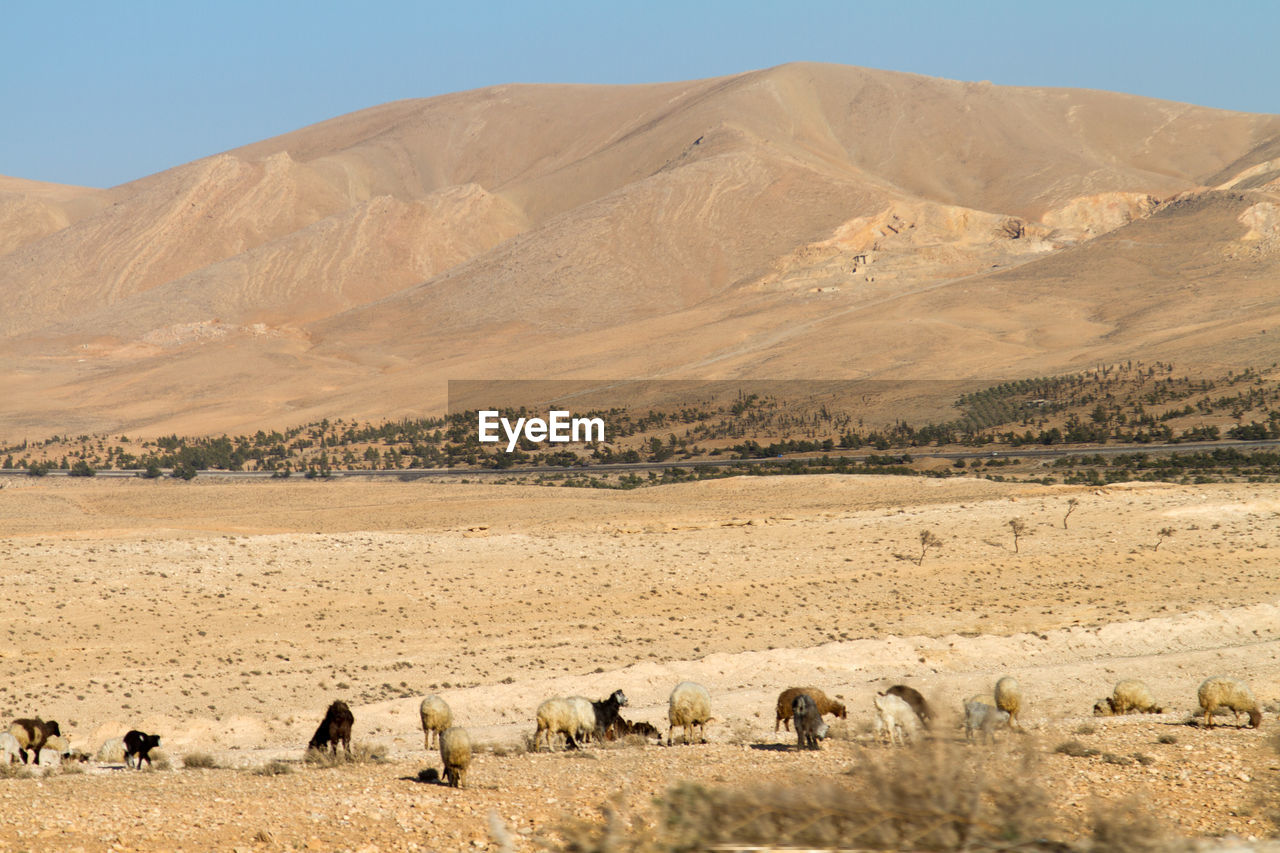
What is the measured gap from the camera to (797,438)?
75688 millimetres

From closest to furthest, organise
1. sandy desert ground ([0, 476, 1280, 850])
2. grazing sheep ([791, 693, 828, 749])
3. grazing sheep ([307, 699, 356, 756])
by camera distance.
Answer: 1. sandy desert ground ([0, 476, 1280, 850])
2. grazing sheep ([791, 693, 828, 749])
3. grazing sheep ([307, 699, 356, 756])

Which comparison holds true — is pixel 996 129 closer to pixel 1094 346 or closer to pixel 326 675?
pixel 1094 346

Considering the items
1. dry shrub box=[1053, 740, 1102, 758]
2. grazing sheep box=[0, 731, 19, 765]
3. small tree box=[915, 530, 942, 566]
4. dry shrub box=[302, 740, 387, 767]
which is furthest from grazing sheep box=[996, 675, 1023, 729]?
small tree box=[915, 530, 942, 566]

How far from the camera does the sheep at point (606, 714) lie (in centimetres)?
1356

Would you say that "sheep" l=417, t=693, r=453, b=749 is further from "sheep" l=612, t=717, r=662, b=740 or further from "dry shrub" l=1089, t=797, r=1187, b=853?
"dry shrub" l=1089, t=797, r=1187, b=853

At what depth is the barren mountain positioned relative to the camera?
105 meters

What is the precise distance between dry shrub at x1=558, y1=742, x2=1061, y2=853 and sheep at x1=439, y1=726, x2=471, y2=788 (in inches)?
221

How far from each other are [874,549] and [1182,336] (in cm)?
7022

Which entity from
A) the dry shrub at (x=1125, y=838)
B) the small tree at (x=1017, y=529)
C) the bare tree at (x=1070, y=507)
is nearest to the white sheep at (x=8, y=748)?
the dry shrub at (x=1125, y=838)

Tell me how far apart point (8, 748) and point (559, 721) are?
5923 millimetres

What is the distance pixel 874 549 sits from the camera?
3152 centimetres

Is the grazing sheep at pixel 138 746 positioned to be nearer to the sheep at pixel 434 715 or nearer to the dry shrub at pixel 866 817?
the sheep at pixel 434 715

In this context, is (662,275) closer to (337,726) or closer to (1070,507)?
(1070,507)

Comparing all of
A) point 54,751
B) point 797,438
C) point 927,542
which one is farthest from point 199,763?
point 797,438
